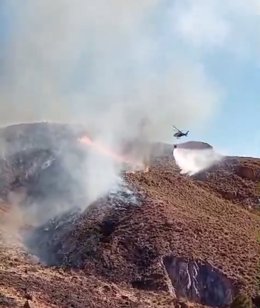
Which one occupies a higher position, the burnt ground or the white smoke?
the white smoke

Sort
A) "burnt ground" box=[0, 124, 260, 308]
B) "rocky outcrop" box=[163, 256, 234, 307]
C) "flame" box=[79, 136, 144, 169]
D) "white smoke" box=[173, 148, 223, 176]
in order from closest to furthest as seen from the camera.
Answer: "burnt ground" box=[0, 124, 260, 308], "rocky outcrop" box=[163, 256, 234, 307], "flame" box=[79, 136, 144, 169], "white smoke" box=[173, 148, 223, 176]

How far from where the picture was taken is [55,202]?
162ft

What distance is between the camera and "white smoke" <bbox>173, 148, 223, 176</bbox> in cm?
6881

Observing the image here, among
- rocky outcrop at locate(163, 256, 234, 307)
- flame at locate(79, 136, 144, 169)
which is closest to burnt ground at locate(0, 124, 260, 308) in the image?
rocky outcrop at locate(163, 256, 234, 307)

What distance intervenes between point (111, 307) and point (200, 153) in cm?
4588

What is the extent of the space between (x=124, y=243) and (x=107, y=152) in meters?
20.9

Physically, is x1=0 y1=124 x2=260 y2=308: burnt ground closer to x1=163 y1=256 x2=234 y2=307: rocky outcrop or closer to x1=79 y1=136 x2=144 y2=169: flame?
x1=163 y1=256 x2=234 y2=307: rocky outcrop

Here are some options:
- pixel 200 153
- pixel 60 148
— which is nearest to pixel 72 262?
pixel 60 148

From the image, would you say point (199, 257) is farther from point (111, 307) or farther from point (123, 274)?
point (111, 307)

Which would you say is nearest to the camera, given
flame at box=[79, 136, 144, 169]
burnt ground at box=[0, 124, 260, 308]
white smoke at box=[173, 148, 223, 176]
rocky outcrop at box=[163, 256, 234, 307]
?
burnt ground at box=[0, 124, 260, 308]

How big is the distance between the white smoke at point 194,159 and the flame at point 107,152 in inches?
287

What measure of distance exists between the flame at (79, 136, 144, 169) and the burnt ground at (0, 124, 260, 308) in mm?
2249

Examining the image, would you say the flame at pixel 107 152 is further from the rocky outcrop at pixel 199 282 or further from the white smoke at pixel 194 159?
the rocky outcrop at pixel 199 282

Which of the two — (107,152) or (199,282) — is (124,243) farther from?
(107,152)
